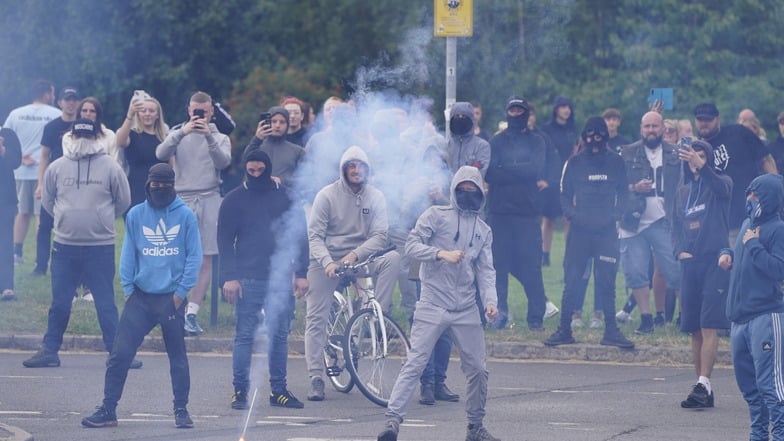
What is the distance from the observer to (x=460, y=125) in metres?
12.7

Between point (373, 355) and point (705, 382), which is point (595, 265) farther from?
point (373, 355)

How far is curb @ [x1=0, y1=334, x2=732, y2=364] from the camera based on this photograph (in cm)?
1423

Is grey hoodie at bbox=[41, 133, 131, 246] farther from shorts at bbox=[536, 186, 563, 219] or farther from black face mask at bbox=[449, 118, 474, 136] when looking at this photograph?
shorts at bbox=[536, 186, 563, 219]

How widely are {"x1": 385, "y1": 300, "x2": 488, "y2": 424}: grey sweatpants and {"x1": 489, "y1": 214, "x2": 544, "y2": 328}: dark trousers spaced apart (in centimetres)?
474

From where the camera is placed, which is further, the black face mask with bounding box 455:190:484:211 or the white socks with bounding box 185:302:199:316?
the white socks with bounding box 185:302:199:316

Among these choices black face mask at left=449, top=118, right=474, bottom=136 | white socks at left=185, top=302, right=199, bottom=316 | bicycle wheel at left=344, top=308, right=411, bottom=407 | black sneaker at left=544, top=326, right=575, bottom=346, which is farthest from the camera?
white socks at left=185, top=302, right=199, bottom=316

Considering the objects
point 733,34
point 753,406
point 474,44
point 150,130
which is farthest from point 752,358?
point 733,34

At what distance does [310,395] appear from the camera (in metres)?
12.1

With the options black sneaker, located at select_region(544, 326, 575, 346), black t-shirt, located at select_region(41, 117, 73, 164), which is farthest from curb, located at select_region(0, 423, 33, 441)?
black t-shirt, located at select_region(41, 117, 73, 164)

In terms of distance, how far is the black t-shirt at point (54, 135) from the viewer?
55.4 feet

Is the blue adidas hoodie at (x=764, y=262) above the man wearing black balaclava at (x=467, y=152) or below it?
below

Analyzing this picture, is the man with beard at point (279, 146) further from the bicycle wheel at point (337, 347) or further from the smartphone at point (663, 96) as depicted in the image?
the smartphone at point (663, 96)

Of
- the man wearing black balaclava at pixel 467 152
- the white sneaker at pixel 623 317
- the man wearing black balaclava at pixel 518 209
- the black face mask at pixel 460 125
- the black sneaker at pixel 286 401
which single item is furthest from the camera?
the white sneaker at pixel 623 317

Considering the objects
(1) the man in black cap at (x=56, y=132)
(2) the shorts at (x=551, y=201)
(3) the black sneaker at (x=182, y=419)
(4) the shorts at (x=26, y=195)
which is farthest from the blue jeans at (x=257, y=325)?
(4) the shorts at (x=26, y=195)
